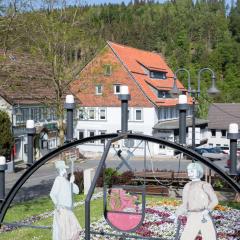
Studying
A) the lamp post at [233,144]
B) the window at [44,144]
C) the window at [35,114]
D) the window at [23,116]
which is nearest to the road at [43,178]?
the window at [44,144]

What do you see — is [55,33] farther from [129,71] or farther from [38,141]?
[129,71]

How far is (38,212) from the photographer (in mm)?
14383

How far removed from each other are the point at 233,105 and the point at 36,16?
3479 centimetres

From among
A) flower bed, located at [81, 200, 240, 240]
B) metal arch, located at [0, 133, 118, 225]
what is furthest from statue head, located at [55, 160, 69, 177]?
flower bed, located at [81, 200, 240, 240]

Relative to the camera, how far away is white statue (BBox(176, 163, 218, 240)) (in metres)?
5.46

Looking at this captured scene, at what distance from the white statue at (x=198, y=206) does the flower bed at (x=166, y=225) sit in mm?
4429

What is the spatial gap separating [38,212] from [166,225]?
4573 millimetres

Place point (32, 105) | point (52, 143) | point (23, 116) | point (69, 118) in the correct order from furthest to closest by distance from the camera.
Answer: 1. point (52, 143)
2. point (32, 105)
3. point (23, 116)
4. point (69, 118)

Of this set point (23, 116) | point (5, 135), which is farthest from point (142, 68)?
point (5, 135)

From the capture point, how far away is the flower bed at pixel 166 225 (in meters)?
10.8

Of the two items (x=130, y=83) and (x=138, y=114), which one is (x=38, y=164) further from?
(x=130, y=83)

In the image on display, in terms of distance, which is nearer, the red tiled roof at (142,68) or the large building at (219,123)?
the red tiled roof at (142,68)

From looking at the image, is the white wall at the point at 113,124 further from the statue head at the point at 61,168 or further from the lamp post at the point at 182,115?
the lamp post at the point at 182,115

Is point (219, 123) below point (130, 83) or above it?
below
